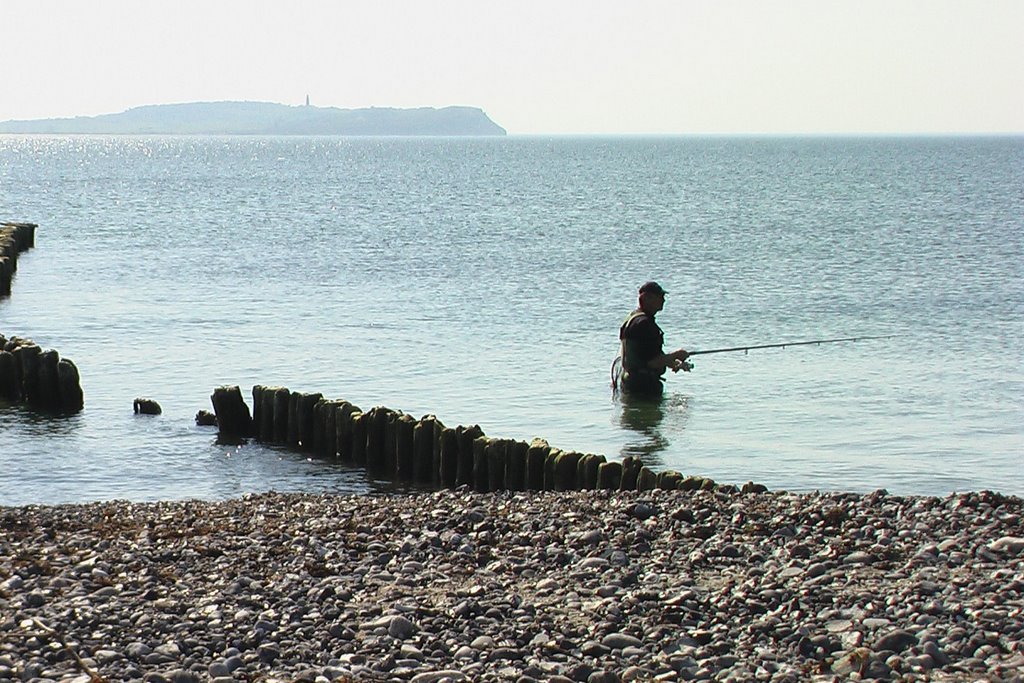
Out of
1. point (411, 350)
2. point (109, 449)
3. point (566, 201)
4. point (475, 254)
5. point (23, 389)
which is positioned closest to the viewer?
point (109, 449)

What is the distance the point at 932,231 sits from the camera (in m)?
67.6

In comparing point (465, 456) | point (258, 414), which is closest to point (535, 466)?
point (465, 456)

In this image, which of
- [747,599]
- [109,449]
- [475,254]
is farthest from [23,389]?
[475,254]

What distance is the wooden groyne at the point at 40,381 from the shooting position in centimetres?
2178

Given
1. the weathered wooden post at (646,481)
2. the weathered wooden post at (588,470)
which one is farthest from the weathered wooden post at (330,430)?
the weathered wooden post at (646,481)

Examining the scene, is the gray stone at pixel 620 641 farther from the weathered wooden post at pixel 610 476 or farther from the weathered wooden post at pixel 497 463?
the weathered wooden post at pixel 497 463

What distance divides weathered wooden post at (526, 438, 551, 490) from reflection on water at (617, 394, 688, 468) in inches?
152

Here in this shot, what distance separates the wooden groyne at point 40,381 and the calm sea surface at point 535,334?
1.38 ft

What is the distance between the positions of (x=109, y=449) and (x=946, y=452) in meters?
11.1

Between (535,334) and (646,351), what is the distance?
33.7 ft

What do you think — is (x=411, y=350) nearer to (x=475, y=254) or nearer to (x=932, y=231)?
(x=475, y=254)

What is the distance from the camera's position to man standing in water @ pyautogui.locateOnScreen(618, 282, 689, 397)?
20795 millimetres

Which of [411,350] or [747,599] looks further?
[411,350]

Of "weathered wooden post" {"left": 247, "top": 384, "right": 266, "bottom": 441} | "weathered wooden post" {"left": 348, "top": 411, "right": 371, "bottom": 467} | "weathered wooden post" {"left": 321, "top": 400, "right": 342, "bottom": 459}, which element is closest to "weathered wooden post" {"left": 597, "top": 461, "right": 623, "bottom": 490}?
"weathered wooden post" {"left": 348, "top": 411, "right": 371, "bottom": 467}
